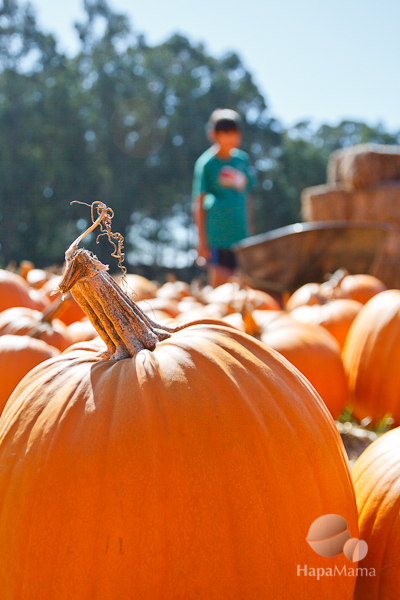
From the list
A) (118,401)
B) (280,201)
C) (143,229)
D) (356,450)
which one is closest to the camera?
(118,401)

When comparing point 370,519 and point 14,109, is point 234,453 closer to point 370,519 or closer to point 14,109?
point 370,519

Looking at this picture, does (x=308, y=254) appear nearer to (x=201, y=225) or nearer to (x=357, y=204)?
(x=201, y=225)

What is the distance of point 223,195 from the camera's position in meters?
6.47

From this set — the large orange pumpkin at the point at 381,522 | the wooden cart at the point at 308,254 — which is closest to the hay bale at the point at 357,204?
the wooden cart at the point at 308,254

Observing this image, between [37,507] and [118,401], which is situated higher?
[118,401]

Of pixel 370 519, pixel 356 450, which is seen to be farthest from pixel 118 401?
pixel 356 450

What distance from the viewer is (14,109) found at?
92.8 ft

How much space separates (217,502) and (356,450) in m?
A: 1.64

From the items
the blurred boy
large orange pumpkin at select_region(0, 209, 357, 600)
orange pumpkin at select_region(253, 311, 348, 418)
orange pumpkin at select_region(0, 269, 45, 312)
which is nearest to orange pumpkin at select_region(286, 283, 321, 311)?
orange pumpkin at select_region(253, 311, 348, 418)

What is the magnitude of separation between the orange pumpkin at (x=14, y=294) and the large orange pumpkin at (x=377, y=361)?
219cm

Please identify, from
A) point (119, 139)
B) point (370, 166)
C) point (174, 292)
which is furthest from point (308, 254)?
point (119, 139)

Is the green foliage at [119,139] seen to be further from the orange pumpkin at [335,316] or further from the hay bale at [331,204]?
the orange pumpkin at [335,316]

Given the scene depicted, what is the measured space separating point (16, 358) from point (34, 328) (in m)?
0.39

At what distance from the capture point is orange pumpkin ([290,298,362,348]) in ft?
12.2
